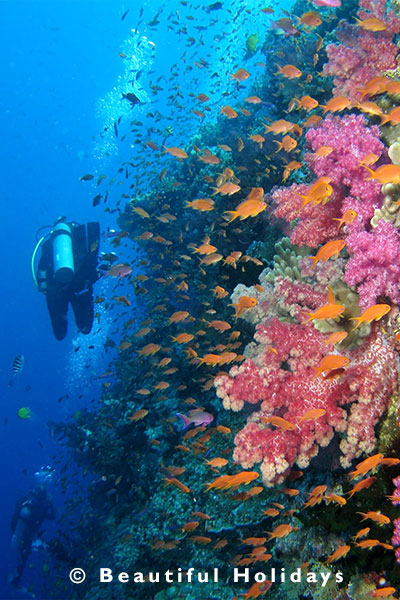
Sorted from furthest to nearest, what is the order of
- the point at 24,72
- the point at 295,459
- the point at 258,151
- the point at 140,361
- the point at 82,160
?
1. the point at 82,160
2. the point at 24,72
3. the point at 140,361
4. the point at 258,151
5. the point at 295,459

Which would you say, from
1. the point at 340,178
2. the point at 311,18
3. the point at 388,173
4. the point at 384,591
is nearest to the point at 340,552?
the point at 384,591

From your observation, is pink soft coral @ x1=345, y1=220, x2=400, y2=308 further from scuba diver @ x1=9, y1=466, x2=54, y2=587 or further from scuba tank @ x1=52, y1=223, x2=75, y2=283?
scuba diver @ x1=9, y1=466, x2=54, y2=587

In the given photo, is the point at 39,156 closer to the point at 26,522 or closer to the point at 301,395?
the point at 26,522

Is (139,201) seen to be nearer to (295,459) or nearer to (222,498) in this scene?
(222,498)

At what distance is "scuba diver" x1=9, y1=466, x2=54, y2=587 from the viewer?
46.9 feet

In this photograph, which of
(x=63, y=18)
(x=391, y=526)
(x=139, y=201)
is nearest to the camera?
(x=391, y=526)

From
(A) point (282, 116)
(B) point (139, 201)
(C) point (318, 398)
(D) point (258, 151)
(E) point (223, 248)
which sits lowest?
(C) point (318, 398)

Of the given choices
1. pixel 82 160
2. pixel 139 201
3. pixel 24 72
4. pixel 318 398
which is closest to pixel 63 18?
pixel 24 72

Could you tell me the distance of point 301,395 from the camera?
3.60m

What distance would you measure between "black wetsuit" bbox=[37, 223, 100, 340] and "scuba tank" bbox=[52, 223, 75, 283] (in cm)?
22

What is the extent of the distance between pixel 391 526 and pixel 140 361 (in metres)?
8.19

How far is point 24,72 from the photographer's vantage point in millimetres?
91812

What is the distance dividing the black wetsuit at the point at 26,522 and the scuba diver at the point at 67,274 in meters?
10.2

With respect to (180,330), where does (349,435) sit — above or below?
below
